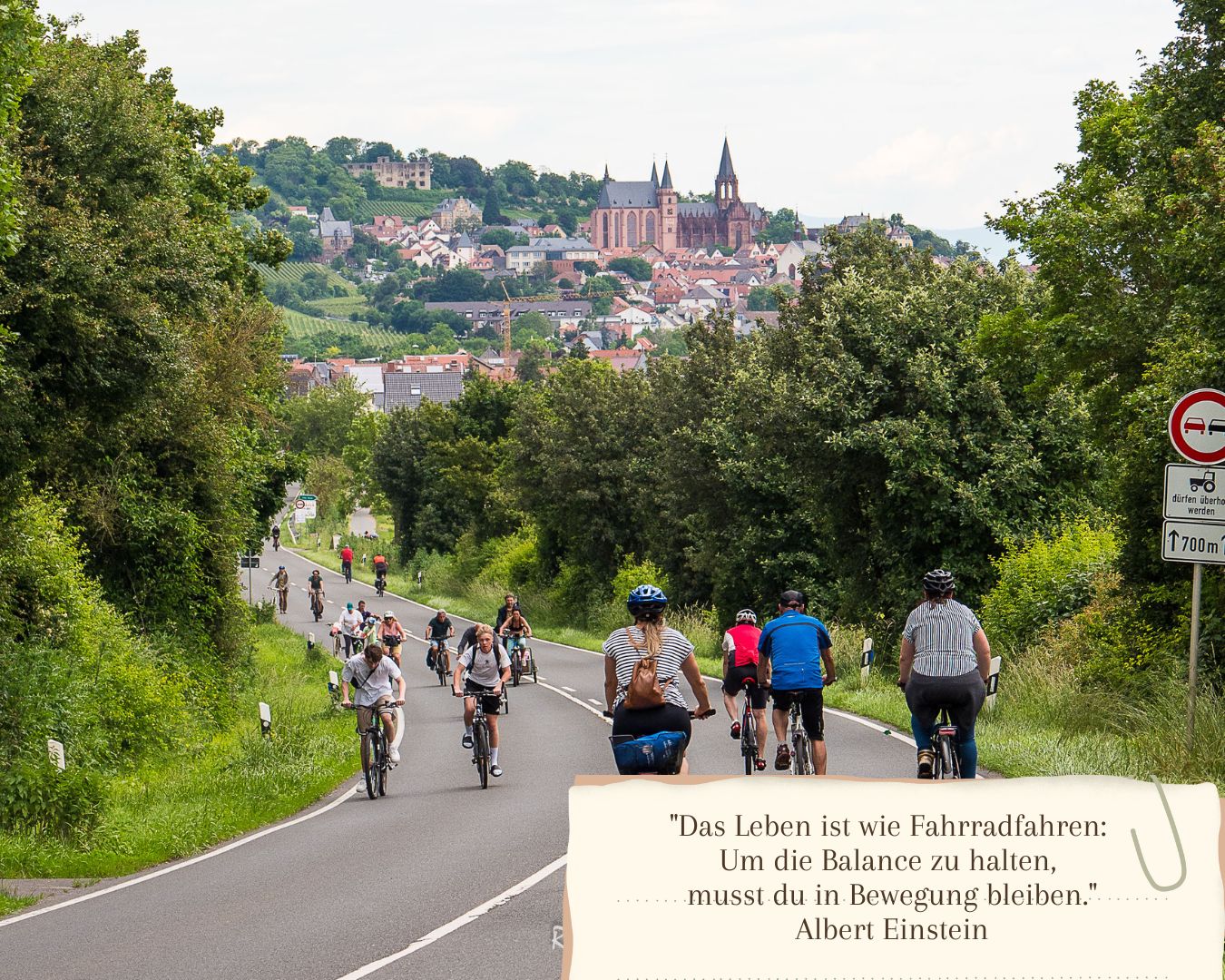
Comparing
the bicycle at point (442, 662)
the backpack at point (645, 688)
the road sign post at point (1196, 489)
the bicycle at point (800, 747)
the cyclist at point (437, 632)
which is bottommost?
the bicycle at point (442, 662)

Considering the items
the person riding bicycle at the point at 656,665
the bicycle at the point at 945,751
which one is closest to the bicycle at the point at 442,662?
the bicycle at the point at 945,751

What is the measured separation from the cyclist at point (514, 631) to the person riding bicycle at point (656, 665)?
61.8 feet

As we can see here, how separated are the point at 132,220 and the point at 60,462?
4.66 meters

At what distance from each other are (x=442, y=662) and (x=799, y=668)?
75.2 ft

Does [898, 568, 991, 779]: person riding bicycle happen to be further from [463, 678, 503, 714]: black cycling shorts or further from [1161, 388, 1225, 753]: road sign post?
[463, 678, 503, 714]: black cycling shorts

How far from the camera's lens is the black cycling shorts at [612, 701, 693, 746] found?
863 centimetres

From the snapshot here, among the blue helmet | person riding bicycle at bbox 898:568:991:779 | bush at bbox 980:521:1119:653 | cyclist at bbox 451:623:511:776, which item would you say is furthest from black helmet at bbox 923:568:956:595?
bush at bbox 980:521:1119:653

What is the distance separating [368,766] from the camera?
17.2 metres

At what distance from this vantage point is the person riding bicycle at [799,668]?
12.5 meters

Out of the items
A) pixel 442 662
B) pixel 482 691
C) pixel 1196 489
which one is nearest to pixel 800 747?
pixel 1196 489

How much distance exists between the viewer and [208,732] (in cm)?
2480

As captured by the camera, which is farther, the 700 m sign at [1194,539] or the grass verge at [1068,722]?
the grass verge at [1068,722]

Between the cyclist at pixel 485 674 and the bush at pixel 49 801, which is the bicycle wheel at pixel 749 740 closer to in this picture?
the cyclist at pixel 485 674

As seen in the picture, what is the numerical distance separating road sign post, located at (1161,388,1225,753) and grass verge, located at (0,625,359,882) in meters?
8.66
